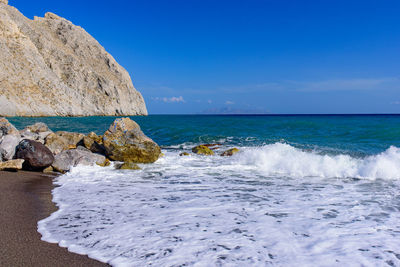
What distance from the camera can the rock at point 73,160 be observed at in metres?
8.68

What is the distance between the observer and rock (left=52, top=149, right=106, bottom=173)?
28.5ft

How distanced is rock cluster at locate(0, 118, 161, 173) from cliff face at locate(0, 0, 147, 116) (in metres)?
48.4

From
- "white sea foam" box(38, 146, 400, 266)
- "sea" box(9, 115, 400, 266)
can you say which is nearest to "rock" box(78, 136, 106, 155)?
"sea" box(9, 115, 400, 266)

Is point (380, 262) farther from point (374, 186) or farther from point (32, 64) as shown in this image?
point (32, 64)

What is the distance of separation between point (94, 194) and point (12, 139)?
528 cm

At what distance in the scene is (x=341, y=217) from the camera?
446cm

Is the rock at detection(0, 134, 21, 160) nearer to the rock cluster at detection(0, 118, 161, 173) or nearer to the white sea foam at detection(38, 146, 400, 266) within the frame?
the rock cluster at detection(0, 118, 161, 173)

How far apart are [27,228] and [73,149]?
642cm

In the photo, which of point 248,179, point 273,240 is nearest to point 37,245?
point 273,240

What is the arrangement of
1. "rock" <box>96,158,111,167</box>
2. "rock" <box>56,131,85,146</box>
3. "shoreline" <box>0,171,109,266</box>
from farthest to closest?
"rock" <box>56,131,85,146</box> → "rock" <box>96,158,111,167</box> → "shoreline" <box>0,171,109,266</box>

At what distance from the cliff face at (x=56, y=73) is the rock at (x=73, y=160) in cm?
5133

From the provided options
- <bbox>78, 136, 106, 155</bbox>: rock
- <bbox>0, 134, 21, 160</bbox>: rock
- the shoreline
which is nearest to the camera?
the shoreline

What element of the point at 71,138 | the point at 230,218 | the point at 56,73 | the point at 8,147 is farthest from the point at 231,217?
the point at 56,73

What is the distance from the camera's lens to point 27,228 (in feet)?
12.6
